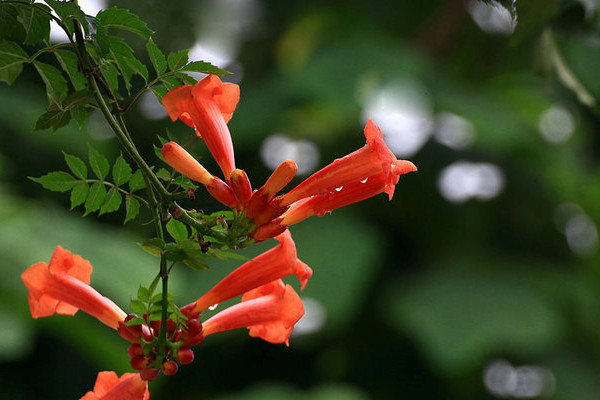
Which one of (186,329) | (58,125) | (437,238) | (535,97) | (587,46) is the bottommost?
(437,238)

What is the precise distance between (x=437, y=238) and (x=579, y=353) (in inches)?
47.5

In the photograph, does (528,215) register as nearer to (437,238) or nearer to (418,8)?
(437,238)

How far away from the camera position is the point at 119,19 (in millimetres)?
683

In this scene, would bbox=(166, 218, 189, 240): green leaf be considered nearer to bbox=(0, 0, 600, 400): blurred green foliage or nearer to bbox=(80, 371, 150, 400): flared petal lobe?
bbox=(80, 371, 150, 400): flared petal lobe

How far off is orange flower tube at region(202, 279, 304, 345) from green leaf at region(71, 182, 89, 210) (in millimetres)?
172

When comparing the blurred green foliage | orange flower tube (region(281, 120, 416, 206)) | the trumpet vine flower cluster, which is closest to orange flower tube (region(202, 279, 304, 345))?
the trumpet vine flower cluster

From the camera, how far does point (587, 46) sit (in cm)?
121

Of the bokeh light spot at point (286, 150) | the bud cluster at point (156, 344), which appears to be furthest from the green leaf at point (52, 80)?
the bokeh light spot at point (286, 150)

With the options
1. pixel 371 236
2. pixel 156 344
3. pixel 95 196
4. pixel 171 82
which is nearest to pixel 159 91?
pixel 171 82

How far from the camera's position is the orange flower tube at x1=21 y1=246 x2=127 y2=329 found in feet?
2.29

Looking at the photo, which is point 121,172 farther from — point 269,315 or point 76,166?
point 269,315

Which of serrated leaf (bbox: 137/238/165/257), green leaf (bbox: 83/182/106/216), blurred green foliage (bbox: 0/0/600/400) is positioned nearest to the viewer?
serrated leaf (bbox: 137/238/165/257)

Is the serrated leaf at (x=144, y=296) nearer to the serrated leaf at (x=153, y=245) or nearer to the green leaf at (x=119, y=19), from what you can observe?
the serrated leaf at (x=153, y=245)

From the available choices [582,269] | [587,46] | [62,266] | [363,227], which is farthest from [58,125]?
[582,269]
